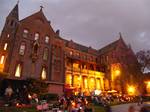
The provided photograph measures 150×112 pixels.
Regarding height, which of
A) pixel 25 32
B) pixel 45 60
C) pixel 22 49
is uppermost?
pixel 25 32

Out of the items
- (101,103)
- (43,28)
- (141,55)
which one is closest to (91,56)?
(141,55)

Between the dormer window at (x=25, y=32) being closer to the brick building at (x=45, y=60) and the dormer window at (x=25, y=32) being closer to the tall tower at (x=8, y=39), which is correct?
the brick building at (x=45, y=60)

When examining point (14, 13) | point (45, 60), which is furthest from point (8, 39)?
point (45, 60)

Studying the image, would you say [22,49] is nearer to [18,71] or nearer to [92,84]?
[18,71]

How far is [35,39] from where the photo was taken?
121ft

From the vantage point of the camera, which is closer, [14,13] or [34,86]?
[34,86]

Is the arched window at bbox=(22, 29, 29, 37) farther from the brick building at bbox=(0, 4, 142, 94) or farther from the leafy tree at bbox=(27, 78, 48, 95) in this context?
the leafy tree at bbox=(27, 78, 48, 95)

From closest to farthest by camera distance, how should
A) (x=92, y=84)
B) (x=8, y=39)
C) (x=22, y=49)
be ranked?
(x=22, y=49)
(x=8, y=39)
(x=92, y=84)

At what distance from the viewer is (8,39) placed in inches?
1406

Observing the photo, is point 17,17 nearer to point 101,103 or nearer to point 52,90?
point 52,90

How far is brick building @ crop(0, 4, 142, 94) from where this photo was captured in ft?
110

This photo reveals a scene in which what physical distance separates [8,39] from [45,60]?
29.3 ft

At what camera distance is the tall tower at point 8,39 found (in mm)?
32844

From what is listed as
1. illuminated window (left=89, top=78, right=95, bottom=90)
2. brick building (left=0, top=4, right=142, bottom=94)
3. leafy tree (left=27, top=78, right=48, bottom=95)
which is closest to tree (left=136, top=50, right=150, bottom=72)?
brick building (left=0, top=4, right=142, bottom=94)
